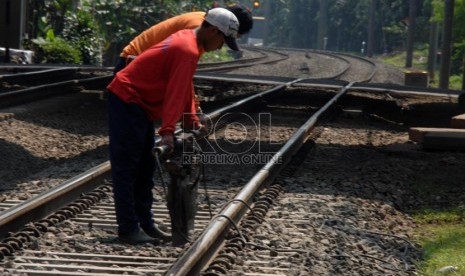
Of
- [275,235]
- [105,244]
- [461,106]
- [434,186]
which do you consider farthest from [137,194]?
[461,106]

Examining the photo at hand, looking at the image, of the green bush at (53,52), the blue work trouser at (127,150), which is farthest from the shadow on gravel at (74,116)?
the green bush at (53,52)

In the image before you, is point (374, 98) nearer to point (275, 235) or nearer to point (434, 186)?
point (434, 186)

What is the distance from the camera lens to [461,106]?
58.9 ft

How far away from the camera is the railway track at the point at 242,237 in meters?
6.26

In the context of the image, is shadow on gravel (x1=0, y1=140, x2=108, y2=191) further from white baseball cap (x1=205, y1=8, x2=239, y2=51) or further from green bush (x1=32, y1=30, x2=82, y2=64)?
green bush (x1=32, y1=30, x2=82, y2=64)

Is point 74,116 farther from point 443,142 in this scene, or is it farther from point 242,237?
point 242,237

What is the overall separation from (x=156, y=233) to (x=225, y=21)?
61.5 inches

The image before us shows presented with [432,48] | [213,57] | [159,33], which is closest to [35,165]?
[159,33]

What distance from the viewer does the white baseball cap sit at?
6504 mm

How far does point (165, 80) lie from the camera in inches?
264

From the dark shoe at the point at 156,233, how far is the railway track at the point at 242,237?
138 mm

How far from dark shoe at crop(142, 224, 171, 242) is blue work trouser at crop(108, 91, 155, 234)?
1.5 inches

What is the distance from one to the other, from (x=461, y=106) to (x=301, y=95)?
9.81 ft

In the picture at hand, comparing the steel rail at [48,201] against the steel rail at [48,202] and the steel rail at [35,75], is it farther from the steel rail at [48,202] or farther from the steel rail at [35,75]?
the steel rail at [35,75]
